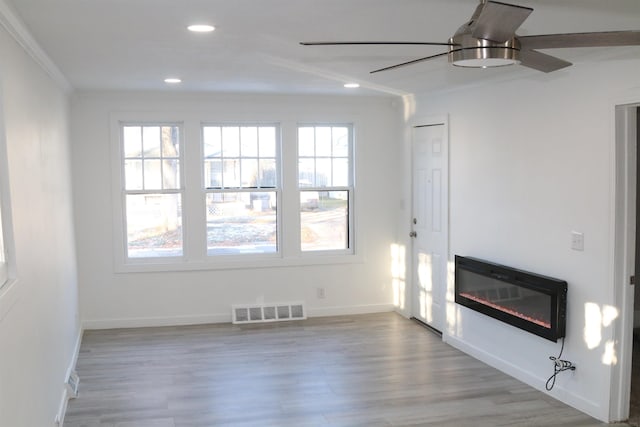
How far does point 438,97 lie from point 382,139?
1.08 meters

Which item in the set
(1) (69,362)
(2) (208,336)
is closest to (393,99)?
(2) (208,336)

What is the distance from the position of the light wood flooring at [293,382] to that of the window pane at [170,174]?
1.48 m

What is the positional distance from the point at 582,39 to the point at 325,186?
4.64 m

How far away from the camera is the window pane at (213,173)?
652cm

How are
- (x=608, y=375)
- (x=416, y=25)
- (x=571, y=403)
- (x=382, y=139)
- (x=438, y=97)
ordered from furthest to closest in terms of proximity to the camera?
(x=382, y=139) < (x=438, y=97) < (x=571, y=403) < (x=608, y=375) < (x=416, y=25)

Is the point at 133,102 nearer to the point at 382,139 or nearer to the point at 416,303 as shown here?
the point at 382,139

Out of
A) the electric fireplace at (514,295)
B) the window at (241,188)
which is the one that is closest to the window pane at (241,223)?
the window at (241,188)

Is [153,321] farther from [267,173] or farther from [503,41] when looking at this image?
[503,41]

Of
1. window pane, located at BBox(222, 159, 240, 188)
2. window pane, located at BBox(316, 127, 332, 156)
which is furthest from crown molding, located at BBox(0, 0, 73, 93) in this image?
window pane, located at BBox(316, 127, 332, 156)

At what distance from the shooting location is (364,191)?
270 inches

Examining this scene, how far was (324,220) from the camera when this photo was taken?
6883 millimetres

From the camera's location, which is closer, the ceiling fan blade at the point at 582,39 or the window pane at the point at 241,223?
the ceiling fan blade at the point at 582,39

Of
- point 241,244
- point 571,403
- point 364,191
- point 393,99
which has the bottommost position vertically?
point 571,403

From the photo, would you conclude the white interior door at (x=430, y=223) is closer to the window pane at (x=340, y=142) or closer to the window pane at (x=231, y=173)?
the window pane at (x=340, y=142)
